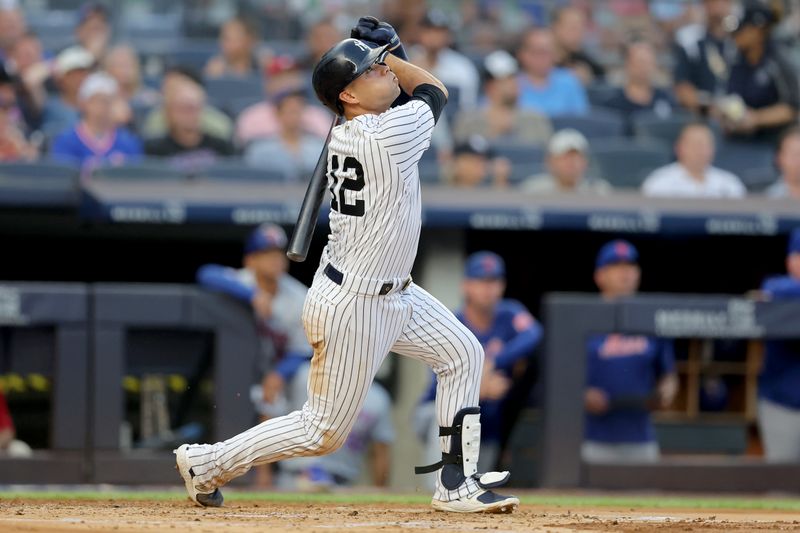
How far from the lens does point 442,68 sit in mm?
9359

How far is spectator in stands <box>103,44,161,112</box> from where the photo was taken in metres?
8.98

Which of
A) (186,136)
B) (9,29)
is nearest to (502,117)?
(186,136)

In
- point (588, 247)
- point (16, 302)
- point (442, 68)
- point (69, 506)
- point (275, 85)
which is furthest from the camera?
point (442, 68)

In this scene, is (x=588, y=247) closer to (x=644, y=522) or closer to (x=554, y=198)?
(x=554, y=198)

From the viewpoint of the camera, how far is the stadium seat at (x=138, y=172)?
733 cm

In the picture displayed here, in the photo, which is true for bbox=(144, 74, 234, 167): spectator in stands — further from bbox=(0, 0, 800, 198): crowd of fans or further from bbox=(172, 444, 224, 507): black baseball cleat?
bbox=(172, 444, 224, 507): black baseball cleat

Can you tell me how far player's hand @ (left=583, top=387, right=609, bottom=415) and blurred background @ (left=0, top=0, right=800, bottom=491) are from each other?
0.01 meters

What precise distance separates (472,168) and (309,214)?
11.5 feet

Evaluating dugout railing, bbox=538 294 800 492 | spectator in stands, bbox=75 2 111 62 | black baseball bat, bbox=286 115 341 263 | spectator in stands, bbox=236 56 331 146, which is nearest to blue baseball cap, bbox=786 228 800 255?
dugout railing, bbox=538 294 800 492

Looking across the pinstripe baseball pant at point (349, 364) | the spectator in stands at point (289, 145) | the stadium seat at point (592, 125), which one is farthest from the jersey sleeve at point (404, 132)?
the stadium seat at point (592, 125)

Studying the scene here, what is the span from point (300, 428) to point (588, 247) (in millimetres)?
4113

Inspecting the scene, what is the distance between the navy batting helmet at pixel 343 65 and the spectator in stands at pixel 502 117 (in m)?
4.36

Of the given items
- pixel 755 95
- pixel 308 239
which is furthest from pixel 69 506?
pixel 755 95

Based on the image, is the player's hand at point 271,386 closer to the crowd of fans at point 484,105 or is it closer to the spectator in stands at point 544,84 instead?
the crowd of fans at point 484,105
